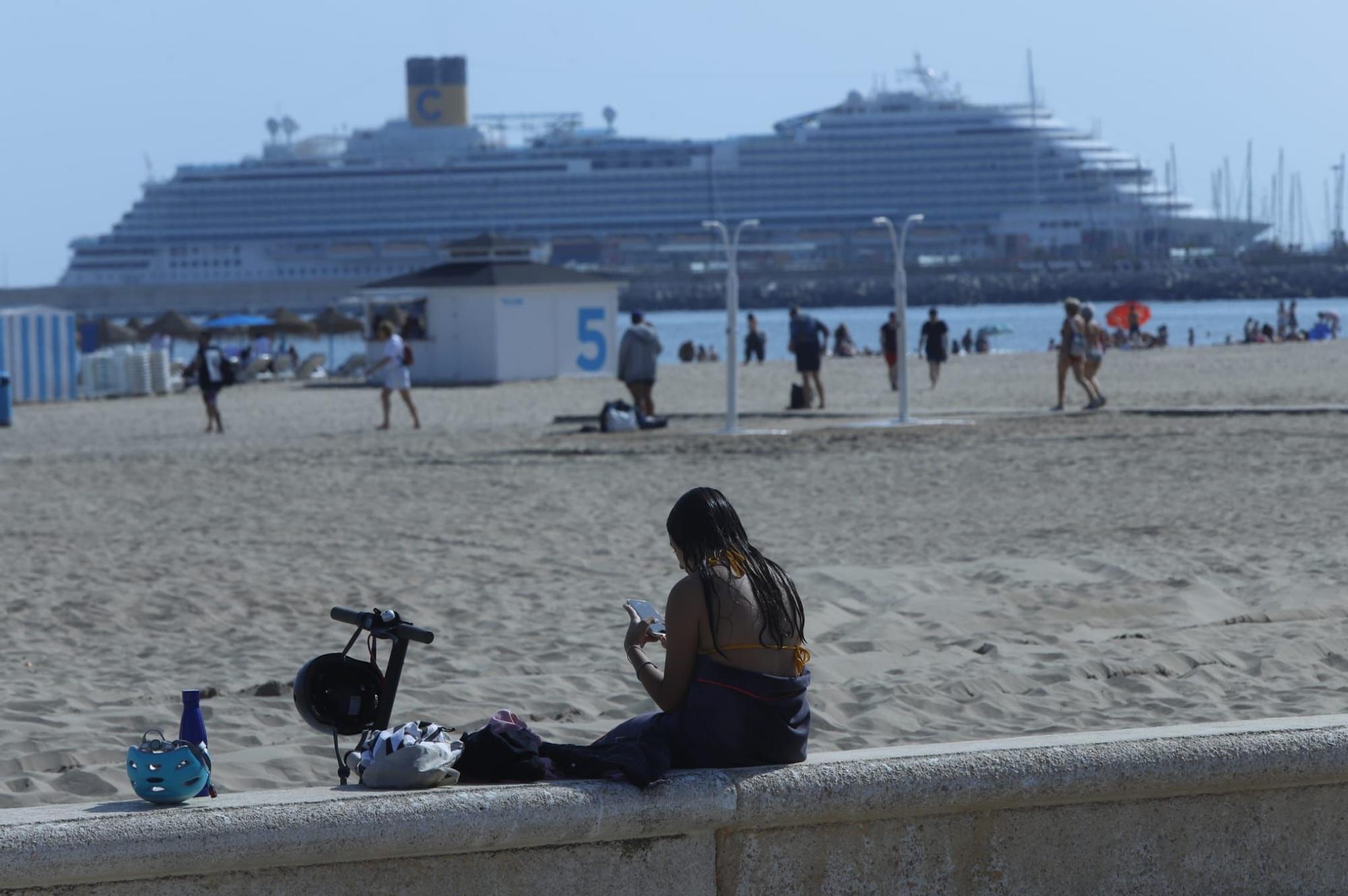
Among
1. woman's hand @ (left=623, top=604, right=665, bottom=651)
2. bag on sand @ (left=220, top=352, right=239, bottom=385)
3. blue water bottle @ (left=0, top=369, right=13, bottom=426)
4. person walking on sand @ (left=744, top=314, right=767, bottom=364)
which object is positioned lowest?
woman's hand @ (left=623, top=604, right=665, bottom=651)

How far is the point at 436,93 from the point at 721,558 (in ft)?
387

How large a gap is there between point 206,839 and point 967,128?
109830mm

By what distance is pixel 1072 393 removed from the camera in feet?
68.1

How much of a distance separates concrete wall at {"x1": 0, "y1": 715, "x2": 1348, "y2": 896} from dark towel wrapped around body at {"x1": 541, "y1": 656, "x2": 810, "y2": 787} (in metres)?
0.08

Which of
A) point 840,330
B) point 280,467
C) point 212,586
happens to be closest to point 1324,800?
point 212,586

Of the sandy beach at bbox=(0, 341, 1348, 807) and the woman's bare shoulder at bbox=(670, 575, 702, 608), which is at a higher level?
the woman's bare shoulder at bbox=(670, 575, 702, 608)

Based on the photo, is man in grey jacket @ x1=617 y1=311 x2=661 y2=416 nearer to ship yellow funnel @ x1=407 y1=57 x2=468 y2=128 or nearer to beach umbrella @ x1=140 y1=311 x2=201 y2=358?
beach umbrella @ x1=140 y1=311 x2=201 y2=358

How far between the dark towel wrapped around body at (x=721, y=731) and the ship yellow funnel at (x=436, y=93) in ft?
381

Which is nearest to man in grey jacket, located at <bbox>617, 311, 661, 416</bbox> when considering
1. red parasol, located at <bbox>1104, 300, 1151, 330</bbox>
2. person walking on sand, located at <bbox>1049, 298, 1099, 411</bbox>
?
person walking on sand, located at <bbox>1049, 298, 1099, 411</bbox>

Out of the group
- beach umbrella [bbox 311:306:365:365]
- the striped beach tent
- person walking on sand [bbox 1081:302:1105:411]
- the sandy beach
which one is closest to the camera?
the sandy beach

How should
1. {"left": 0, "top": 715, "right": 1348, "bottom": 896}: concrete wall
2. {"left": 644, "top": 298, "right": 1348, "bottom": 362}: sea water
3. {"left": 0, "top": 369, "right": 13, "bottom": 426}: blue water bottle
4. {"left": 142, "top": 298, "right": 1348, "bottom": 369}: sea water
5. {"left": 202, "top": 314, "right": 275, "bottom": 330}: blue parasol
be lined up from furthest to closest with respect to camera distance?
{"left": 644, "top": 298, "right": 1348, "bottom": 362}: sea water → {"left": 142, "top": 298, "right": 1348, "bottom": 369}: sea water → {"left": 202, "top": 314, "right": 275, "bottom": 330}: blue parasol → {"left": 0, "top": 369, "right": 13, "bottom": 426}: blue water bottle → {"left": 0, "top": 715, "right": 1348, "bottom": 896}: concrete wall

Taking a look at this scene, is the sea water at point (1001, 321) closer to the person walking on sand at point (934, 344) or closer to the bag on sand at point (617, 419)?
the person walking on sand at point (934, 344)

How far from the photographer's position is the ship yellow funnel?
117875 mm

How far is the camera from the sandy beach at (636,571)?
536cm
